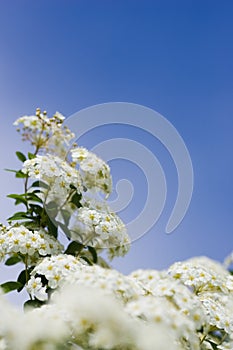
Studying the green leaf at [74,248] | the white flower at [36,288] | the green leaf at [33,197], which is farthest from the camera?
the green leaf at [33,197]

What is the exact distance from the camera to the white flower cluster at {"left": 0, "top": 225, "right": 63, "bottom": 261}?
3730 millimetres

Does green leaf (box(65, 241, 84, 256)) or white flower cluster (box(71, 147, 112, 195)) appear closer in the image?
green leaf (box(65, 241, 84, 256))

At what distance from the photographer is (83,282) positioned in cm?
240

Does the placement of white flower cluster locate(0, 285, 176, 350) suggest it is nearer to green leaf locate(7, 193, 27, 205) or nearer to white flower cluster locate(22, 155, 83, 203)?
white flower cluster locate(22, 155, 83, 203)

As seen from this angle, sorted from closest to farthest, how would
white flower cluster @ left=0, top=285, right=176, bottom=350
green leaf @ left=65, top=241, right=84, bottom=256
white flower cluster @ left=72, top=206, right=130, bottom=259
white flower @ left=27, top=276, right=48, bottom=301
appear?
white flower cluster @ left=0, top=285, right=176, bottom=350, white flower @ left=27, top=276, right=48, bottom=301, white flower cluster @ left=72, top=206, right=130, bottom=259, green leaf @ left=65, top=241, right=84, bottom=256

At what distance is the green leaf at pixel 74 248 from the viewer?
14.0 ft

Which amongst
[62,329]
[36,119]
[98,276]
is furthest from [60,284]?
[36,119]

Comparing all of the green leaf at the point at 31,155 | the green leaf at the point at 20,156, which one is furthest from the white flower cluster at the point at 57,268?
the green leaf at the point at 20,156

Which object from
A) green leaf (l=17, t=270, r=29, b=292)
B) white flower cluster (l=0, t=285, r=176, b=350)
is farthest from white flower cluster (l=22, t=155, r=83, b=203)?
white flower cluster (l=0, t=285, r=176, b=350)

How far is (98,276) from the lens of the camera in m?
2.45

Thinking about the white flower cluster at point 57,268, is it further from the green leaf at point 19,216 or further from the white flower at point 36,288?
the green leaf at point 19,216

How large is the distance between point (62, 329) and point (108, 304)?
22 centimetres

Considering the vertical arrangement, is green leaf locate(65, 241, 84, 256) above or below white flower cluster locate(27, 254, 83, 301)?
above

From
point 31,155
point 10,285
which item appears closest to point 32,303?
point 10,285
